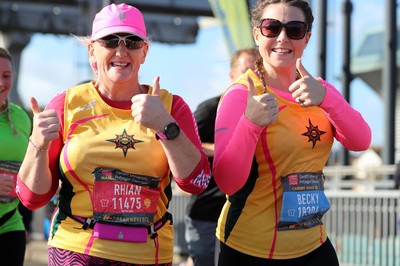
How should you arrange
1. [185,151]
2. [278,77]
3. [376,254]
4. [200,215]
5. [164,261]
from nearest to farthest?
[185,151], [164,261], [278,77], [200,215], [376,254]

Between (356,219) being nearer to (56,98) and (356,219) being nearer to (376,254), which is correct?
(376,254)

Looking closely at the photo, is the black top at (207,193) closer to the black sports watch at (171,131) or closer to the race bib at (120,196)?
the race bib at (120,196)

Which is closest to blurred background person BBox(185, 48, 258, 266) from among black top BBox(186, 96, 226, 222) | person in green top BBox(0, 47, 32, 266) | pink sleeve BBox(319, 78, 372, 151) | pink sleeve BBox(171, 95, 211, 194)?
black top BBox(186, 96, 226, 222)

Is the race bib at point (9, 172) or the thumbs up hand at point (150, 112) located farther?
the race bib at point (9, 172)

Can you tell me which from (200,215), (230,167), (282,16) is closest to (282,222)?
(230,167)

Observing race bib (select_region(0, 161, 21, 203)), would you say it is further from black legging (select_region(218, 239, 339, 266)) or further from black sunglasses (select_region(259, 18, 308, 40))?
black sunglasses (select_region(259, 18, 308, 40))

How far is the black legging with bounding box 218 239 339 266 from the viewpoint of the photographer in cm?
392

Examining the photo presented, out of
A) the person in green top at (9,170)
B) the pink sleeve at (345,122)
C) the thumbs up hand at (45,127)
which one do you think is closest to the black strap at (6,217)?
the person in green top at (9,170)

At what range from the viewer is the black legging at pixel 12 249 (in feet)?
17.5

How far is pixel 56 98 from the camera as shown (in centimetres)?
385

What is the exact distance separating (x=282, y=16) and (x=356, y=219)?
869 cm

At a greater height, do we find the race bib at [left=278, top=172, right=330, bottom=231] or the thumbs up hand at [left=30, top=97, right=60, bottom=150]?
the thumbs up hand at [left=30, top=97, right=60, bottom=150]

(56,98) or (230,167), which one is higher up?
(56,98)

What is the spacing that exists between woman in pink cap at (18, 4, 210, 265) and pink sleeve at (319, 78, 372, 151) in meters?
0.65
